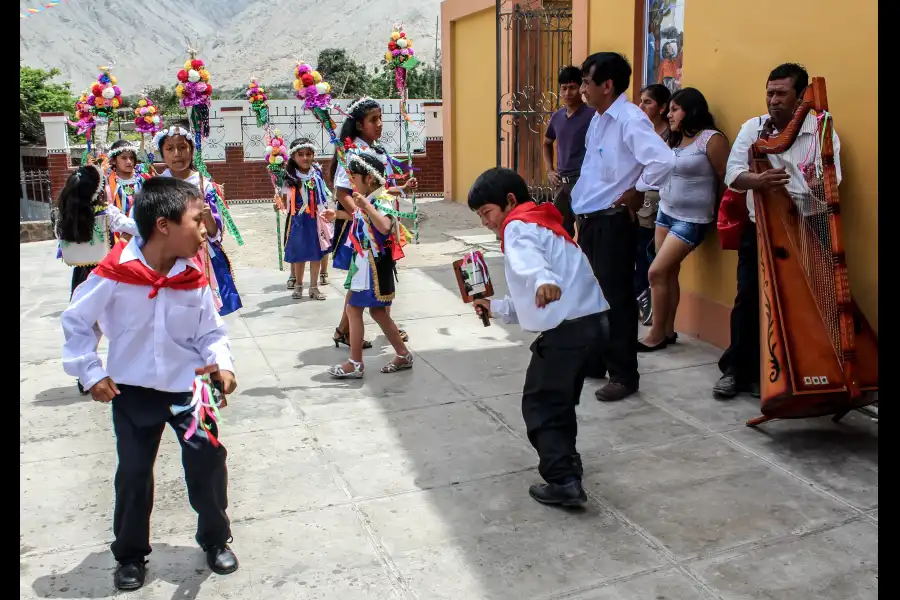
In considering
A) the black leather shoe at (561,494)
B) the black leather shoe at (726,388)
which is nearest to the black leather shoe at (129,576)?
the black leather shoe at (561,494)

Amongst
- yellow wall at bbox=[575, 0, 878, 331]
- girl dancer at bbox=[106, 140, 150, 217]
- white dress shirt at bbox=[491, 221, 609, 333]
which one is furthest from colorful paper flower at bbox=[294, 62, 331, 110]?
white dress shirt at bbox=[491, 221, 609, 333]

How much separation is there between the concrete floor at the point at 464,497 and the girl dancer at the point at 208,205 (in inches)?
23.7

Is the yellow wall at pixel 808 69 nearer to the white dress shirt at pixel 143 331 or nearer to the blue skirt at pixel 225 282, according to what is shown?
the blue skirt at pixel 225 282

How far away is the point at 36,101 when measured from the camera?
2712cm

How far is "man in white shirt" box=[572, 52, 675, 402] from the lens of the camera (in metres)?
4.95

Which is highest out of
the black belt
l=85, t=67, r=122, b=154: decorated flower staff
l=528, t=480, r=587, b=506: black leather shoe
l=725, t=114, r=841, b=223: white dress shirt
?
l=85, t=67, r=122, b=154: decorated flower staff

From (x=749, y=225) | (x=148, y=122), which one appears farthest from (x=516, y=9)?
(x=749, y=225)

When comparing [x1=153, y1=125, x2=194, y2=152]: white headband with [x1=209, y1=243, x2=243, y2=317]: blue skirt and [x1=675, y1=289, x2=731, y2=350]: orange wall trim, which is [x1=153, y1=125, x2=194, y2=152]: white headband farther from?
[x1=675, y1=289, x2=731, y2=350]: orange wall trim

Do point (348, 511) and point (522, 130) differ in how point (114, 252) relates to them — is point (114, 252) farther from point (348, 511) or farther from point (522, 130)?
point (522, 130)

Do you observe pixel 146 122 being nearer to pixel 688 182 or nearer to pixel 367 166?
pixel 367 166

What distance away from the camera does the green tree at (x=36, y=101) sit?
76.5 feet

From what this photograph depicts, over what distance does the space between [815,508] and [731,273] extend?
2490 millimetres

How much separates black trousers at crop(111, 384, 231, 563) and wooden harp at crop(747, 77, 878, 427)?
282 cm
